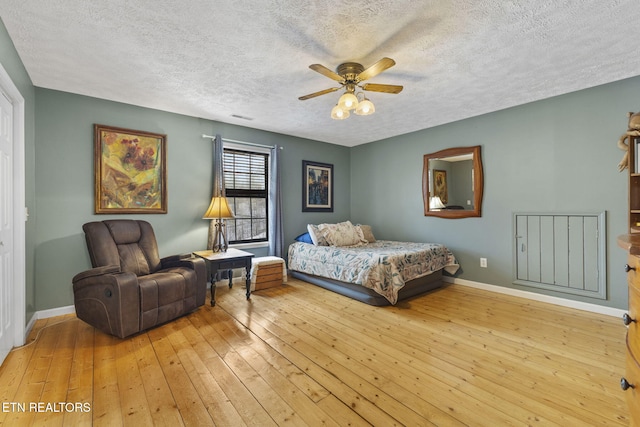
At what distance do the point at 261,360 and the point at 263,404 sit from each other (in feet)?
1.61

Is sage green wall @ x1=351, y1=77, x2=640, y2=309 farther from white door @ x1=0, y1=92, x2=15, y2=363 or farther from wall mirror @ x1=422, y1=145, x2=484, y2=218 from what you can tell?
white door @ x1=0, y1=92, x2=15, y2=363

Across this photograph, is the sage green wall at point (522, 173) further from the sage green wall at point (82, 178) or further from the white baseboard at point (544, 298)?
the sage green wall at point (82, 178)

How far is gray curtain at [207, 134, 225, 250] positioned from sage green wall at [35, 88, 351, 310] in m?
0.08

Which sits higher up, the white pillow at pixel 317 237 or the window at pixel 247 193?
the window at pixel 247 193

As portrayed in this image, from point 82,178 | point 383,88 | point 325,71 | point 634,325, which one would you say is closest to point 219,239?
point 82,178

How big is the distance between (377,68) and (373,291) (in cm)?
230

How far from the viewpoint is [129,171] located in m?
3.46

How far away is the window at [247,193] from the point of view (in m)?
4.38

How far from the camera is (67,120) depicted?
3098mm

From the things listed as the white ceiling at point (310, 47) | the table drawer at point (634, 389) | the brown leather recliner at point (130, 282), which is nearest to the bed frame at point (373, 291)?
the brown leather recliner at point (130, 282)

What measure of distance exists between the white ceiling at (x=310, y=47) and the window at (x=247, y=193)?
1.13m

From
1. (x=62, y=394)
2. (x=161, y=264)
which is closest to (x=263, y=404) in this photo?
(x=62, y=394)

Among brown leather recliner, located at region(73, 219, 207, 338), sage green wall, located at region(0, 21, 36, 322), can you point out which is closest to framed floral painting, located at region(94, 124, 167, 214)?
brown leather recliner, located at region(73, 219, 207, 338)

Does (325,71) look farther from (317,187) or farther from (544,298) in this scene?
(544,298)
